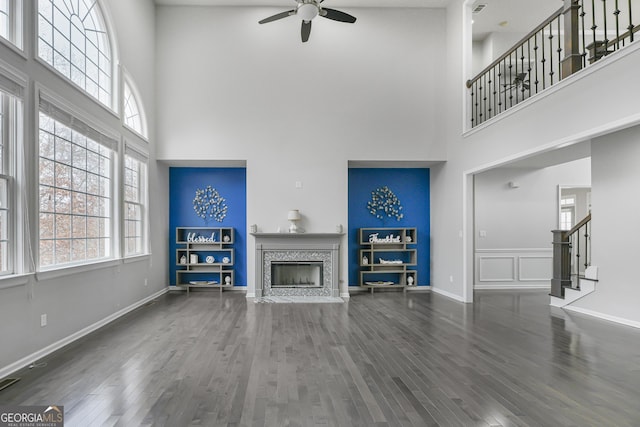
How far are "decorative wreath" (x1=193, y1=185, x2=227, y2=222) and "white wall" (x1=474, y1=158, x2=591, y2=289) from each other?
5.38 metres

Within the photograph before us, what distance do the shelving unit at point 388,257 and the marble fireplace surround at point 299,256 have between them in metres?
0.85

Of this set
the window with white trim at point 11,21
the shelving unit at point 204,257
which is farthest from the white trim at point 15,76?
the shelving unit at point 204,257

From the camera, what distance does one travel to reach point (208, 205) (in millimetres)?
7652

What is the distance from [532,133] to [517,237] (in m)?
3.60

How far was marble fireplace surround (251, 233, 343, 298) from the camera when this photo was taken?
6.89 metres

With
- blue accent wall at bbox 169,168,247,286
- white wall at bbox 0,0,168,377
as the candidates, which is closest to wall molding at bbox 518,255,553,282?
blue accent wall at bbox 169,168,247,286

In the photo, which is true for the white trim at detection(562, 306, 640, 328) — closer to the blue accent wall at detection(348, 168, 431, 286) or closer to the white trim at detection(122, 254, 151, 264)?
the blue accent wall at detection(348, 168, 431, 286)

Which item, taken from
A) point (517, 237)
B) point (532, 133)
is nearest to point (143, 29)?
point (532, 133)

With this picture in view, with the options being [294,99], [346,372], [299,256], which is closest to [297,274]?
[299,256]

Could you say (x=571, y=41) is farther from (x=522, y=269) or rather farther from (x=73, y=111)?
(x=73, y=111)

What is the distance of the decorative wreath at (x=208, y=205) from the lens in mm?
7641

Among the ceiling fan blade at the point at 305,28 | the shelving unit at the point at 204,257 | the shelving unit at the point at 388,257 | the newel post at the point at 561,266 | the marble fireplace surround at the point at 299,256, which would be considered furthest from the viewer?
the shelving unit at the point at 388,257

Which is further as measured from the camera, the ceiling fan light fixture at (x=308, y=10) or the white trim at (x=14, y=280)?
the ceiling fan light fixture at (x=308, y=10)

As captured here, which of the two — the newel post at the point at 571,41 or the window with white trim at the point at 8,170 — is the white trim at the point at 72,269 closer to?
the window with white trim at the point at 8,170
